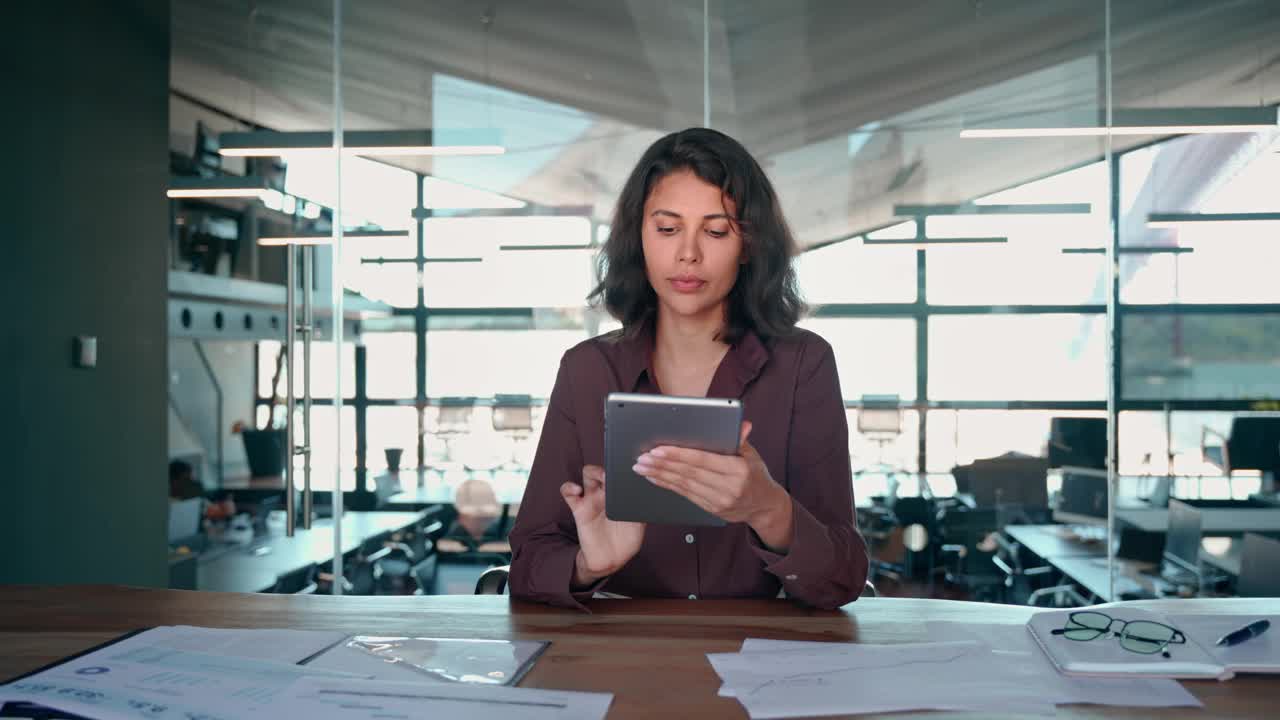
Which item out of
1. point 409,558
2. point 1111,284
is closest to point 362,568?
point 409,558

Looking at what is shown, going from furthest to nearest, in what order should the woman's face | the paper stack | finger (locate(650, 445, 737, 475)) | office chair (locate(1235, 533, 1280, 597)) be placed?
office chair (locate(1235, 533, 1280, 597)), the woman's face, finger (locate(650, 445, 737, 475)), the paper stack

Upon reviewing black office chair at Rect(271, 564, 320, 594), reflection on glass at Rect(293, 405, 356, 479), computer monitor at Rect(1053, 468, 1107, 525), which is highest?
reflection on glass at Rect(293, 405, 356, 479)

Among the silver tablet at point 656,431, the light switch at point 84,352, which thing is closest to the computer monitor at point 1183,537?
the silver tablet at point 656,431

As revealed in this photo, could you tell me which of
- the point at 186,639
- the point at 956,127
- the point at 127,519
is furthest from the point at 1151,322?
the point at 127,519

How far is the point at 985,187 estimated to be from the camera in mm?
4230

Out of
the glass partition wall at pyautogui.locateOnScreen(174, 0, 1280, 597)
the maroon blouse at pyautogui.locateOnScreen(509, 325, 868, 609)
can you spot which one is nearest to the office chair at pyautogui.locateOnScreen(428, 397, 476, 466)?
the glass partition wall at pyautogui.locateOnScreen(174, 0, 1280, 597)

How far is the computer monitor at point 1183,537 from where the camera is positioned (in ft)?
13.7

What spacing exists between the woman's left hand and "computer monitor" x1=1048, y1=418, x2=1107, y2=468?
10.8 ft

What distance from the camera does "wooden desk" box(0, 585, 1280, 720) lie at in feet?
3.47

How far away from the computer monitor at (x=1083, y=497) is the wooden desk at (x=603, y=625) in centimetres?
282

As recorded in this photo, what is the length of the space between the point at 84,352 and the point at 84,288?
256 mm

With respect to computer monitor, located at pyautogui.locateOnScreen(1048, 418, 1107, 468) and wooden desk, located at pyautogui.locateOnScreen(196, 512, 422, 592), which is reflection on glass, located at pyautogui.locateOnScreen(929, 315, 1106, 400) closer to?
computer monitor, located at pyautogui.locateOnScreen(1048, 418, 1107, 468)

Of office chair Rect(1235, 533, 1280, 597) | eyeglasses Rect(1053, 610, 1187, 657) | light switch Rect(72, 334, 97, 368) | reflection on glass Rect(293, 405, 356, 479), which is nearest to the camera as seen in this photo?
eyeglasses Rect(1053, 610, 1187, 657)

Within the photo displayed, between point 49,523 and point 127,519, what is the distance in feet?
1.41
